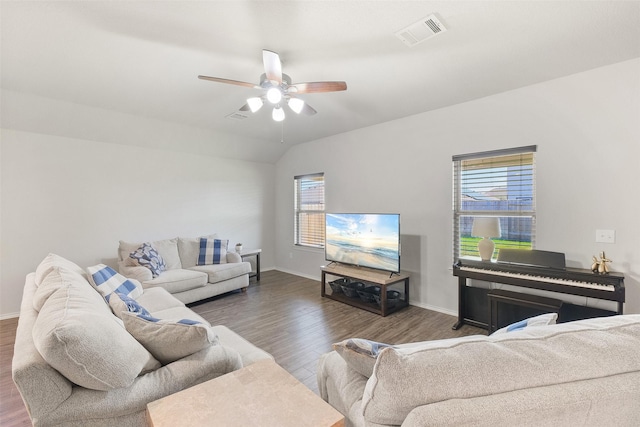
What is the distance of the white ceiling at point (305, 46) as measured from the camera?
1.85 m

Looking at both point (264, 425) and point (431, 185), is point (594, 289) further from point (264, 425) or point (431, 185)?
point (264, 425)

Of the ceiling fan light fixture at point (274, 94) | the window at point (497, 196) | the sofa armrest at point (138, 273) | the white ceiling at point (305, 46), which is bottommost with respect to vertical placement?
the sofa armrest at point (138, 273)


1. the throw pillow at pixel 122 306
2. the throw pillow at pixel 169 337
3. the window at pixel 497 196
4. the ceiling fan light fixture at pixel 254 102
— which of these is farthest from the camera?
the window at pixel 497 196

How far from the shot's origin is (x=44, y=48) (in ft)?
7.43

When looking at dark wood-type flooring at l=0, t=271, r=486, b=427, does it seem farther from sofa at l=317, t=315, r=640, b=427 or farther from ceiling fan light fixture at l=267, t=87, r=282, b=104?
ceiling fan light fixture at l=267, t=87, r=282, b=104

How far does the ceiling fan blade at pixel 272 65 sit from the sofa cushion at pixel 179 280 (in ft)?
9.24

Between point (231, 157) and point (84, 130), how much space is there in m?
2.20

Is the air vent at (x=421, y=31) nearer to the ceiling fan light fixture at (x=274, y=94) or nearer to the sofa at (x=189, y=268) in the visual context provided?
the ceiling fan light fixture at (x=274, y=94)

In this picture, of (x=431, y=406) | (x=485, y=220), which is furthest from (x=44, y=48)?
(x=485, y=220)

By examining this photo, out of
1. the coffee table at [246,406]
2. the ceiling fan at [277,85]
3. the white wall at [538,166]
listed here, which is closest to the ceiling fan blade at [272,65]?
the ceiling fan at [277,85]

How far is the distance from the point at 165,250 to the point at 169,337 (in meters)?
3.36

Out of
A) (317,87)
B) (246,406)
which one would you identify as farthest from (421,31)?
(246,406)

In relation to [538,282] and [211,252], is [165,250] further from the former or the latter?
[538,282]

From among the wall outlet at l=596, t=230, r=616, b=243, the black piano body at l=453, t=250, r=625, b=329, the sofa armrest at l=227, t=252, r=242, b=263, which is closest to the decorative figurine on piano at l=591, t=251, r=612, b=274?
the black piano body at l=453, t=250, r=625, b=329
